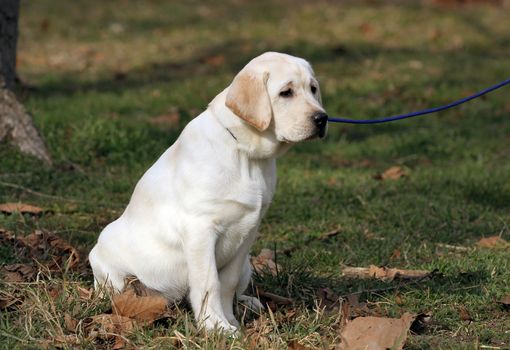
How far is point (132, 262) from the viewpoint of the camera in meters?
4.07

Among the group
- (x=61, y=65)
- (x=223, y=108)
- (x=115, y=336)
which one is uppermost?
(x=223, y=108)

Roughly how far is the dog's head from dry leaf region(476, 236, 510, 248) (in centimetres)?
192

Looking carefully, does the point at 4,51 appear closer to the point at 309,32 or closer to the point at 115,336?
the point at 115,336

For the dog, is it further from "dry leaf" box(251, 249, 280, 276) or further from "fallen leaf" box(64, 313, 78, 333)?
"dry leaf" box(251, 249, 280, 276)

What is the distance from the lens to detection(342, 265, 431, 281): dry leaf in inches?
182

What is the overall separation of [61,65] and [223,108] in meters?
6.87

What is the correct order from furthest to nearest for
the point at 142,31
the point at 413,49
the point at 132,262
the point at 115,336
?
1. the point at 142,31
2. the point at 413,49
3. the point at 132,262
4. the point at 115,336

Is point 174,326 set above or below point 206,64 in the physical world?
above

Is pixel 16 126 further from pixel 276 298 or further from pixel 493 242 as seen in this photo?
pixel 493 242

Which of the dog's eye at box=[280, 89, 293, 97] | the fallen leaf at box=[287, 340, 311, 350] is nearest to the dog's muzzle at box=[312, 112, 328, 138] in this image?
the dog's eye at box=[280, 89, 293, 97]

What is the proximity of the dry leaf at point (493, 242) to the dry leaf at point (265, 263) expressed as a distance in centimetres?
126

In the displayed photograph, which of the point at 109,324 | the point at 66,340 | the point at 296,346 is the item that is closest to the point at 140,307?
the point at 109,324

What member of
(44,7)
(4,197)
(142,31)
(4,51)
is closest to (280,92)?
(4,197)

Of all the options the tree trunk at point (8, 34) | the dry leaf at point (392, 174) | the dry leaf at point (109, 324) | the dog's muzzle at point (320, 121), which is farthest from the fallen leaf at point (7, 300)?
the dry leaf at point (392, 174)
